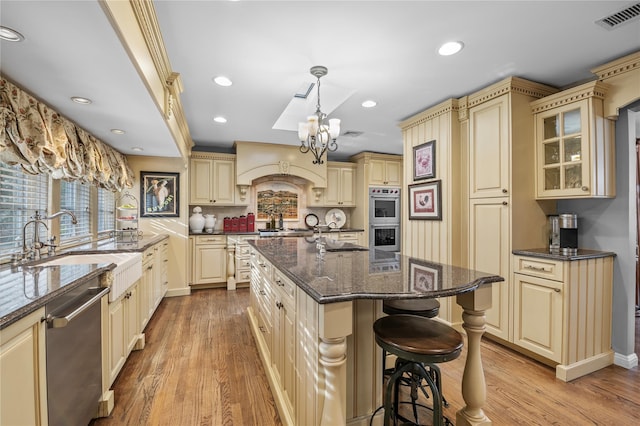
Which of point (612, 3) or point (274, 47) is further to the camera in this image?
point (274, 47)

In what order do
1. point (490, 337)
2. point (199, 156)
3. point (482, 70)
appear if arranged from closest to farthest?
point (482, 70) → point (490, 337) → point (199, 156)

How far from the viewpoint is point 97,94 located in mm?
2002

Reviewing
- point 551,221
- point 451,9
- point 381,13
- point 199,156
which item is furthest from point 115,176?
point 551,221

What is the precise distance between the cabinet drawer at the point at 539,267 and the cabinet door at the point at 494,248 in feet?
0.34

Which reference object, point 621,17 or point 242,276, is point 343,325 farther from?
point 242,276

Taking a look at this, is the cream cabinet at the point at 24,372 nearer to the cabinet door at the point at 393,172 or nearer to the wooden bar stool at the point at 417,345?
the wooden bar stool at the point at 417,345

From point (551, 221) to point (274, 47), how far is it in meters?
2.87

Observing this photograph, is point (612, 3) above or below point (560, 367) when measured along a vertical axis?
above

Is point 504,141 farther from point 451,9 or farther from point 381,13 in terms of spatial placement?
point 381,13

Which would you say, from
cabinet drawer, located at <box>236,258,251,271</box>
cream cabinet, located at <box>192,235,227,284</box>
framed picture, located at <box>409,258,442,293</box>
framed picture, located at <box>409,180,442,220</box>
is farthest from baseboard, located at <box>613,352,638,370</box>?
cream cabinet, located at <box>192,235,227,284</box>

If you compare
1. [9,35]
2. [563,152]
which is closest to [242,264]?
[9,35]

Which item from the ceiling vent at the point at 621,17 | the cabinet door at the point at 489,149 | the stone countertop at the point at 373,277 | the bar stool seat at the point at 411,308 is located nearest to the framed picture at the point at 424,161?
the cabinet door at the point at 489,149

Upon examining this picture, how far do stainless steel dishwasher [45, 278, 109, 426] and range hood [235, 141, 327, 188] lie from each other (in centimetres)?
362

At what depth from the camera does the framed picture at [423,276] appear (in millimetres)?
1280
